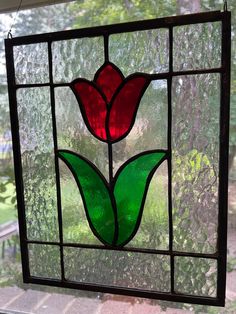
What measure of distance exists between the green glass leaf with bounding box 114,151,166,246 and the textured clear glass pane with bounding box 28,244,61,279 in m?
0.25

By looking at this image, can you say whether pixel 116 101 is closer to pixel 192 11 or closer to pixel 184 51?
pixel 184 51

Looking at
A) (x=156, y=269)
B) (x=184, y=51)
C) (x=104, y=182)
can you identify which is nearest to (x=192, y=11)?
(x=184, y=51)

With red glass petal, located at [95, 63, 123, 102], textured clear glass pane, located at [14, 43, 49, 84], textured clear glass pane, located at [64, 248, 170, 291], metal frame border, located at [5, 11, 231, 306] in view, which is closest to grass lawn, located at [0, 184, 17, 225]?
metal frame border, located at [5, 11, 231, 306]

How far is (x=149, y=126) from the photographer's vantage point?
96 centimetres

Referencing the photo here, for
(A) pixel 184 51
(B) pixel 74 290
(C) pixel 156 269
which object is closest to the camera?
(A) pixel 184 51

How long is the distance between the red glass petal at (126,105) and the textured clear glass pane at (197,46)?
11cm

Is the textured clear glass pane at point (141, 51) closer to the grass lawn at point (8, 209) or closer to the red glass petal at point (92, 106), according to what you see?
the red glass petal at point (92, 106)

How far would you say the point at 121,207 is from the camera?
98 centimetres

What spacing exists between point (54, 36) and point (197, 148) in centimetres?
50

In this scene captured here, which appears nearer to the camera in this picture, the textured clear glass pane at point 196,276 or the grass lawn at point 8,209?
the textured clear glass pane at point 196,276

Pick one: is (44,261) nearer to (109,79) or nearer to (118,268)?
(118,268)

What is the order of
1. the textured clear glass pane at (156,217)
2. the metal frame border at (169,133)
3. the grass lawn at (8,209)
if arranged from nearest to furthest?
1. the metal frame border at (169,133)
2. the textured clear glass pane at (156,217)
3. the grass lawn at (8,209)

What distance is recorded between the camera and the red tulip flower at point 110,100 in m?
0.95

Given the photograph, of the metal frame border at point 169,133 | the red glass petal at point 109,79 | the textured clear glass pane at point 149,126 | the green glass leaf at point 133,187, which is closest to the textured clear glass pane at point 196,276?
the metal frame border at point 169,133
